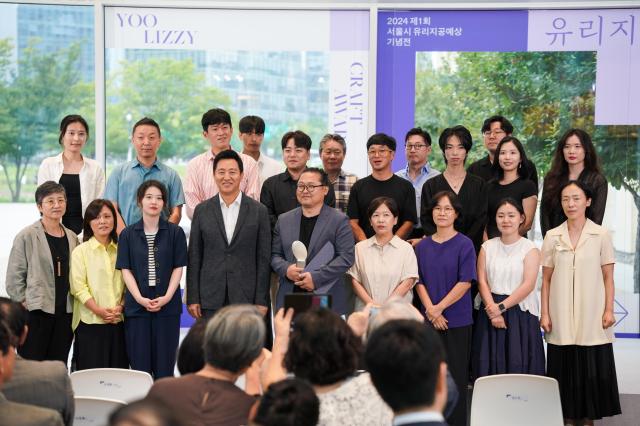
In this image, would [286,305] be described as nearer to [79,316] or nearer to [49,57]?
[79,316]

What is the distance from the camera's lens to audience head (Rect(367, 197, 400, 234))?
17.1 ft

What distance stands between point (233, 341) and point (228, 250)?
7.74ft

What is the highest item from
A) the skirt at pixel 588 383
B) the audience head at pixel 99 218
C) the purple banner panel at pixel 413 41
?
the purple banner panel at pixel 413 41

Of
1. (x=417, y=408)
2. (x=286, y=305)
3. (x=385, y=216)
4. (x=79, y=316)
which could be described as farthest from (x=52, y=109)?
(x=417, y=408)

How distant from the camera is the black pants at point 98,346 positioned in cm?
518

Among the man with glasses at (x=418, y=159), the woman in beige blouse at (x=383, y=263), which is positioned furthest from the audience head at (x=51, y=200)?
the man with glasses at (x=418, y=159)

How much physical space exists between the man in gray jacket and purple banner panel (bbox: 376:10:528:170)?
269 centimetres

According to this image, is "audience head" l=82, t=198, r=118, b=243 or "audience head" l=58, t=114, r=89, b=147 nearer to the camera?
"audience head" l=82, t=198, r=118, b=243

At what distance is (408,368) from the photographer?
2.13 meters

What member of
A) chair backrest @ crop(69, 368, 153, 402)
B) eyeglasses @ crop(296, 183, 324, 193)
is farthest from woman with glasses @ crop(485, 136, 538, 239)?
chair backrest @ crop(69, 368, 153, 402)

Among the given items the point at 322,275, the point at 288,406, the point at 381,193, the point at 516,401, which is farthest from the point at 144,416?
the point at 381,193

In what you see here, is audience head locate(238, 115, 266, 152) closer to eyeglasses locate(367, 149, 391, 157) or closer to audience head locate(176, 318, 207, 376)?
eyeglasses locate(367, 149, 391, 157)

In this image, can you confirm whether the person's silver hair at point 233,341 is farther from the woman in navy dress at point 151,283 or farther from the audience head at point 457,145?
the audience head at point 457,145

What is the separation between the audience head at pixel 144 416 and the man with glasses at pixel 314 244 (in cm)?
345
